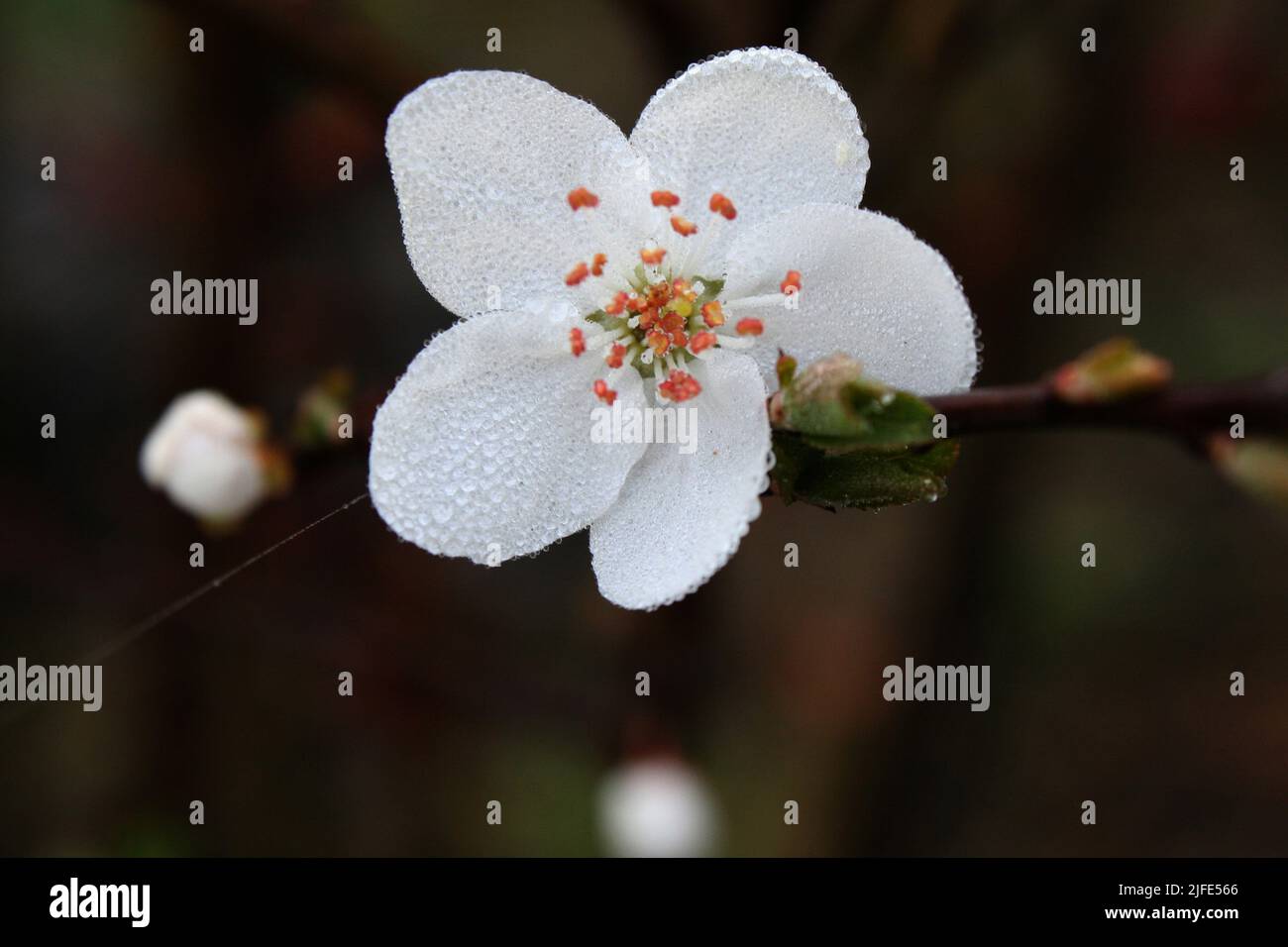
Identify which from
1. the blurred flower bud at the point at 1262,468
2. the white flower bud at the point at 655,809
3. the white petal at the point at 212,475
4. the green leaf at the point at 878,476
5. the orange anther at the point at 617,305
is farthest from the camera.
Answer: the white flower bud at the point at 655,809

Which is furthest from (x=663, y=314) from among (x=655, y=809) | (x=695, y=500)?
(x=655, y=809)

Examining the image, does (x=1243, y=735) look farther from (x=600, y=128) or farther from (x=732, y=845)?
(x=600, y=128)

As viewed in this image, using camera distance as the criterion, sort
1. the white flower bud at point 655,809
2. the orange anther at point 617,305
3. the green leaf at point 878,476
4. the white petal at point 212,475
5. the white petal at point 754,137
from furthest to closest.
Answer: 1. the white flower bud at point 655,809
2. the white petal at point 212,475
3. the orange anther at point 617,305
4. the white petal at point 754,137
5. the green leaf at point 878,476

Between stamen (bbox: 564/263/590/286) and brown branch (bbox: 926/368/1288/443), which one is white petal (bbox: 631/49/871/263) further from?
brown branch (bbox: 926/368/1288/443)

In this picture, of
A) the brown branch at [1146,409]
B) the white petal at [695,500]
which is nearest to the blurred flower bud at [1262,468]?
the brown branch at [1146,409]

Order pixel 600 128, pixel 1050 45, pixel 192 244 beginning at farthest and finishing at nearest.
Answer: pixel 192 244, pixel 1050 45, pixel 600 128

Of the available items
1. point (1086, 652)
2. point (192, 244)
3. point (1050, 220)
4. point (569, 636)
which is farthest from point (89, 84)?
point (1086, 652)

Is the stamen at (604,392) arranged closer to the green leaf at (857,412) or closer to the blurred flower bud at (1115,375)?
the green leaf at (857,412)
